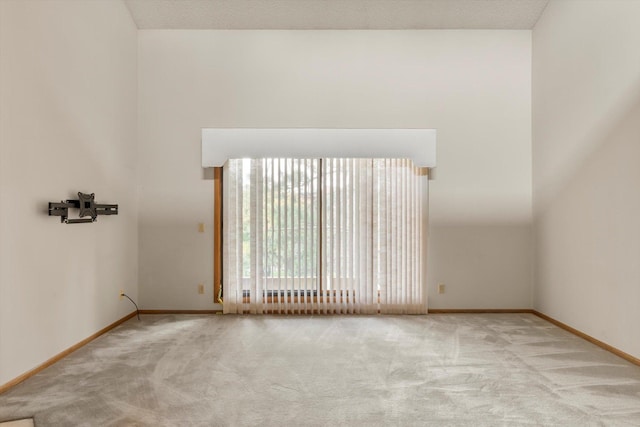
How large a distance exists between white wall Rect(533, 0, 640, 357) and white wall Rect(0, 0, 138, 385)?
488cm

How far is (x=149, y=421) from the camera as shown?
246cm

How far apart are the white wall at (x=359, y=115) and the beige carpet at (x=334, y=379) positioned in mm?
902

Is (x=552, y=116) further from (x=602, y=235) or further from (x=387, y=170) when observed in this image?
(x=387, y=170)

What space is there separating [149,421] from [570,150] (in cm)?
456

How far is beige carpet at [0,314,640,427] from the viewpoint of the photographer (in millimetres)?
2527

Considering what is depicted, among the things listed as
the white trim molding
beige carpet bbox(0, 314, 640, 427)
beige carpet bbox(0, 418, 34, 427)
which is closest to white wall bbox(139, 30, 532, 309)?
the white trim molding

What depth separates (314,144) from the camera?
17.0 feet

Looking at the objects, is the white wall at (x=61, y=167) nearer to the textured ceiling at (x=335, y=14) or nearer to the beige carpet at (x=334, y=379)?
the beige carpet at (x=334, y=379)

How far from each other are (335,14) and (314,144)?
1.58 m

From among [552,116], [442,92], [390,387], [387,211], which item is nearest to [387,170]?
[387,211]

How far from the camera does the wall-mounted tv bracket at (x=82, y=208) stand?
3475 millimetres

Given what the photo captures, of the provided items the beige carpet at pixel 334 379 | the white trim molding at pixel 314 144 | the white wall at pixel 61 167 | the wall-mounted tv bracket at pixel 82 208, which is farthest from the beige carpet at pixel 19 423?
the white trim molding at pixel 314 144

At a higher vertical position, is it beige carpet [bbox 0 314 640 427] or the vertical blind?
the vertical blind

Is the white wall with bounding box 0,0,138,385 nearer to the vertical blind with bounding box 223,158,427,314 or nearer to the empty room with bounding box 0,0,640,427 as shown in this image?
the empty room with bounding box 0,0,640,427
